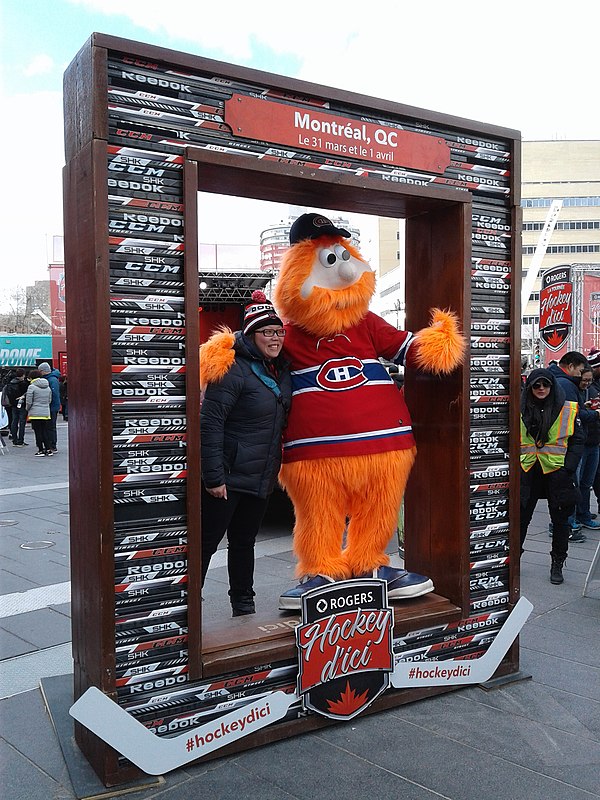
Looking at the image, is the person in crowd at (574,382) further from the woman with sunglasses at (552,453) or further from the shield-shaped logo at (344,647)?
the shield-shaped logo at (344,647)

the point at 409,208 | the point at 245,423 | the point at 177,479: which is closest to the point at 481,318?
the point at 409,208

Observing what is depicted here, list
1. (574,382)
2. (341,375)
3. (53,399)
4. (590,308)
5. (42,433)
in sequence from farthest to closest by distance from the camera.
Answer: (590,308), (53,399), (42,433), (574,382), (341,375)

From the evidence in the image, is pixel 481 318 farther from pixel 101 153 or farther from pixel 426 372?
pixel 101 153

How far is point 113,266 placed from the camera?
2.85m

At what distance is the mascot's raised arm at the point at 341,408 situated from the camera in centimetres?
367

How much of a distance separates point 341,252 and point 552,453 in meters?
2.81

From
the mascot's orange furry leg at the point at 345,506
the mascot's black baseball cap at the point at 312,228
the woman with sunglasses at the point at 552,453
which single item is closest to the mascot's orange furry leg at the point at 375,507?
the mascot's orange furry leg at the point at 345,506

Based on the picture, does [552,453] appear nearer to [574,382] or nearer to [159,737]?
[574,382]

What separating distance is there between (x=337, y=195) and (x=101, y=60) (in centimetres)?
120

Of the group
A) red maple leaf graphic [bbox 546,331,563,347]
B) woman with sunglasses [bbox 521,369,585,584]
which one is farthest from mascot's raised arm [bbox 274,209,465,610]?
red maple leaf graphic [bbox 546,331,563,347]

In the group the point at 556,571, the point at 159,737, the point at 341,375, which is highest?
the point at 341,375

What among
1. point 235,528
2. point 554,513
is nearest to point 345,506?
point 235,528

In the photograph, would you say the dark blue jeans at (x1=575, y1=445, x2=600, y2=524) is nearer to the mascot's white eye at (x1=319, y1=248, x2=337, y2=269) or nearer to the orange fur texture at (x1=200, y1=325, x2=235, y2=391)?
the mascot's white eye at (x1=319, y1=248, x2=337, y2=269)

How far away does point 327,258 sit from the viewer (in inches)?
147
